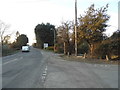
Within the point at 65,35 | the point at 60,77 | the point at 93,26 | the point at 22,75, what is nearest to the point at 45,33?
the point at 65,35

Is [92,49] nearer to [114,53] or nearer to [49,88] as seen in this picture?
[114,53]

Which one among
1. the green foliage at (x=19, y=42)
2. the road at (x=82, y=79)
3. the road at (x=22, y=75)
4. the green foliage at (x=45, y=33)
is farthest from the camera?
the green foliage at (x=45, y=33)

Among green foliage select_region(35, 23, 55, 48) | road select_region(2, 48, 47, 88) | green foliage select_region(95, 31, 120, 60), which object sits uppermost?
green foliage select_region(35, 23, 55, 48)

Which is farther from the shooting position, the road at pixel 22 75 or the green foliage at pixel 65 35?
the green foliage at pixel 65 35

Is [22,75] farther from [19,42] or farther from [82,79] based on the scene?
[19,42]

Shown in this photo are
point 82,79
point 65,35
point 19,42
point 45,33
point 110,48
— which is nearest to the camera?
point 82,79

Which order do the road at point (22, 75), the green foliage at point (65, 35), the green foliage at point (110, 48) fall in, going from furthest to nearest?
1. the green foliage at point (65, 35)
2. the green foliage at point (110, 48)
3. the road at point (22, 75)

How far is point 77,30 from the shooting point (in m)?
36.6

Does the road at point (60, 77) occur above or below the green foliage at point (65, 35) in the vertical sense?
below

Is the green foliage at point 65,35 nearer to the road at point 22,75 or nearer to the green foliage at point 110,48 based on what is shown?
the green foliage at point 110,48

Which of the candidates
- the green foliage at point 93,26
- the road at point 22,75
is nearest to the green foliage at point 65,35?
the green foliage at point 93,26

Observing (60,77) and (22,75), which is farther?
(22,75)

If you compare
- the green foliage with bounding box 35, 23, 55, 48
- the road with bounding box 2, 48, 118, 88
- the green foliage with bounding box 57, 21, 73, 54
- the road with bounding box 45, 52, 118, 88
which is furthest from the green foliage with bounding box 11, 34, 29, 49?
the road with bounding box 45, 52, 118, 88

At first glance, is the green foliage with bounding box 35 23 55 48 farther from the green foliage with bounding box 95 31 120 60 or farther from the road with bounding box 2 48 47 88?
the road with bounding box 2 48 47 88
